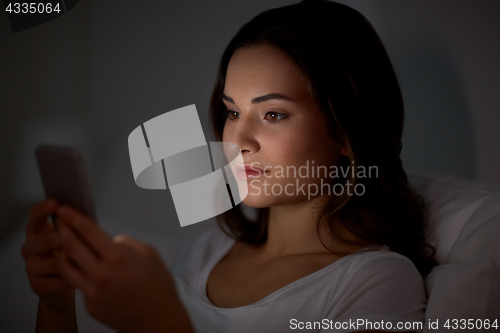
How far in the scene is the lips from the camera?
753 millimetres

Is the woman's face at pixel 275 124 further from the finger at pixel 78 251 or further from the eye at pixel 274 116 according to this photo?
the finger at pixel 78 251

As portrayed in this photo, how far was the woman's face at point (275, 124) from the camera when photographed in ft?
2.36

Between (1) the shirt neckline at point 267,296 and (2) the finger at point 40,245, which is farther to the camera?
(1) the shirt neckline at point 267,296

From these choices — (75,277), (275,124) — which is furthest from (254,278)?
(75,277)

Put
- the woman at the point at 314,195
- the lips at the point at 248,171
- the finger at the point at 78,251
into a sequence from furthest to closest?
the lips at the point at 248,171 < the woman at the point at 314,195 < the finger at the point at 78,251

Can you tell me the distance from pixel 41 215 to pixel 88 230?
0.12 meters

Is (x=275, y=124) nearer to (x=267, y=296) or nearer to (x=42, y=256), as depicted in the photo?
(x=267, y=296)

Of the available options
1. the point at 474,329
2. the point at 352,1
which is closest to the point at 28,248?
the point at 474,329

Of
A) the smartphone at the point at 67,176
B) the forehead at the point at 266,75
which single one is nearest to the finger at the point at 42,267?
the smartphone at the point at 67,176

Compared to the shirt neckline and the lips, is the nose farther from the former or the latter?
the shirt neckline

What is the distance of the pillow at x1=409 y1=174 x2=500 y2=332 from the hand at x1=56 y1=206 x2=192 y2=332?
437 mm

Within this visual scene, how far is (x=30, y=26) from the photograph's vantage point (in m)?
0.73

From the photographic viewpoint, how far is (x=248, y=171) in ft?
2.50

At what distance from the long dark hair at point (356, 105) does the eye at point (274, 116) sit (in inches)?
3.0
